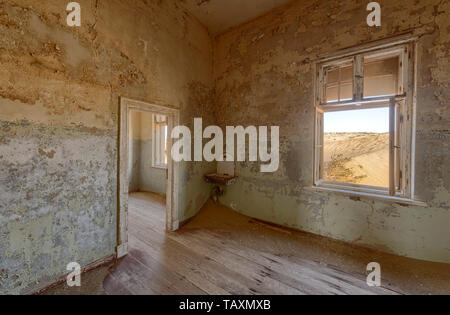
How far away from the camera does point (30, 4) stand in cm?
166

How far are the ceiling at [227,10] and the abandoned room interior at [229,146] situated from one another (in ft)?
0.09

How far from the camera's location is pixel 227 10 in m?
3.29

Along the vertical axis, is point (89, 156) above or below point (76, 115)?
below

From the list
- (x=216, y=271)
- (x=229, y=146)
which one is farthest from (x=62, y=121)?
(x=229, y=146)

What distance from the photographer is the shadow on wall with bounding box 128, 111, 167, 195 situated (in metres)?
5.72

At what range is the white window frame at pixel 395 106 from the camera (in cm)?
229

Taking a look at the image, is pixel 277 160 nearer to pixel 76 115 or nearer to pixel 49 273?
pixel 76 115

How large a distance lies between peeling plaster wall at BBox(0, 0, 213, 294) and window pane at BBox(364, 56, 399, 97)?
3.12 metres

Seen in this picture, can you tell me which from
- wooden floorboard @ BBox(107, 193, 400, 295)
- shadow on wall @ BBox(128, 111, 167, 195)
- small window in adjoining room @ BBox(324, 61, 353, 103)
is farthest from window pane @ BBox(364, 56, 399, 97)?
shadow on wall @ BBox(128, 111, 167, 195)

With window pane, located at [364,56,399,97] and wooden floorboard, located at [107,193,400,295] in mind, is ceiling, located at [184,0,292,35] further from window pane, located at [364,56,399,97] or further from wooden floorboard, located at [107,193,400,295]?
wooden floorboard, located at [107,193,400,295]

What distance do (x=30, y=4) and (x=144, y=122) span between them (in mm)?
4308

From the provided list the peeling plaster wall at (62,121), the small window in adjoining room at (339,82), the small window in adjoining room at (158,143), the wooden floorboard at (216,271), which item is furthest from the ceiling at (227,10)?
the wooden floorboard at (216,271)

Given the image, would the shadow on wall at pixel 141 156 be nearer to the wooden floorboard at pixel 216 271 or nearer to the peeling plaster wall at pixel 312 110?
the peeling plaster wall at pixel 312 110

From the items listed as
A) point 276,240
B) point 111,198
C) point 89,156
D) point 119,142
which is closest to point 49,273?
point 111,198
